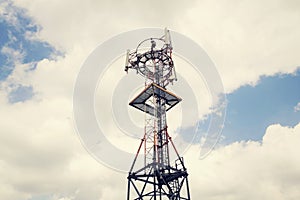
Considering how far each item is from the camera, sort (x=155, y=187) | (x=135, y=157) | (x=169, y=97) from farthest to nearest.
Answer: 1. (x=169, y=97)
2. (x=135, y=157)
3. (x=155, y=187)

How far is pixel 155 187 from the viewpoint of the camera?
46156 millimetres

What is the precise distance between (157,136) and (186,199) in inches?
404

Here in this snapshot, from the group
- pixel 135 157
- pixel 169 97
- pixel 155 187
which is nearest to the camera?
pixel 155 187

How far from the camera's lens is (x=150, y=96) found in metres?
53.1

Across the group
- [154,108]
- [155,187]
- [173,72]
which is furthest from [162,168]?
[173,72]

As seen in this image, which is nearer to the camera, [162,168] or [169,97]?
[162,168]

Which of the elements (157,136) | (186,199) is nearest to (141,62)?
(157,136)

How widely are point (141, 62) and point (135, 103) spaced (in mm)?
7643

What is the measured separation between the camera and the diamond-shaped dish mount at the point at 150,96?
52250 mm

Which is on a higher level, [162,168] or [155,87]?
[155,87]

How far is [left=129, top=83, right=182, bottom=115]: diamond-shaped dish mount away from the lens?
5225 cm

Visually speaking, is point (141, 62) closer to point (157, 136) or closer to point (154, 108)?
point (154, 108)

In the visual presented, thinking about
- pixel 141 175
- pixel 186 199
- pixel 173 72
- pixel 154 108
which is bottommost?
pixel 186 199

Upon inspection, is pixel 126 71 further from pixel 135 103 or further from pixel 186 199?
pixel 186 199
